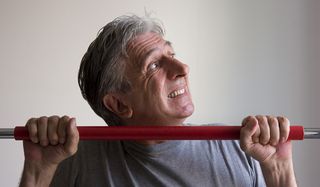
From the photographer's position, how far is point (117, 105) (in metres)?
1.38

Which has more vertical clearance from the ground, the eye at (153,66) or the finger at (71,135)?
the eye at (153,66)

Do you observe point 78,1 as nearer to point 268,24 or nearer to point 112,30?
point 112,30

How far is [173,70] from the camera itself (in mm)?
1296

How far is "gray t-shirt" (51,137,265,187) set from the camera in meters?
1.28

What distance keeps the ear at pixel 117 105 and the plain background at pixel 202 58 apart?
1.94 ft

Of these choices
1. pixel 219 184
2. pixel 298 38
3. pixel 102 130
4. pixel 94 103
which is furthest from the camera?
pixel 298 38

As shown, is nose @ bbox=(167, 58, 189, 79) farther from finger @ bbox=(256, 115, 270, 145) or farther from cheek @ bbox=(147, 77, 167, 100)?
finger @ bbox=(256, 115, 270, 145)

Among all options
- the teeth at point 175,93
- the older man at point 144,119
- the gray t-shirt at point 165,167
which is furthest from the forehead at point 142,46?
the gray t-shirt at point 165,167

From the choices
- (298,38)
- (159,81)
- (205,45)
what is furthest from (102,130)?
(298,38)

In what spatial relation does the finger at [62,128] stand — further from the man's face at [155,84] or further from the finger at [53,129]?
the man's face at [155,84]

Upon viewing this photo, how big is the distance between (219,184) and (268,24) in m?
0.87

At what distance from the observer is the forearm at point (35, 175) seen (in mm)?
1173

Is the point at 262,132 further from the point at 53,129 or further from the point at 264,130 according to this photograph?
the point at 53,129

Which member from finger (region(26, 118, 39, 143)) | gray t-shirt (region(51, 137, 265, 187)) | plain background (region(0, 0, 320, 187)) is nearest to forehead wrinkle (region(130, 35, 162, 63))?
gray t-shirt (region(51, 137, 265, 187))
